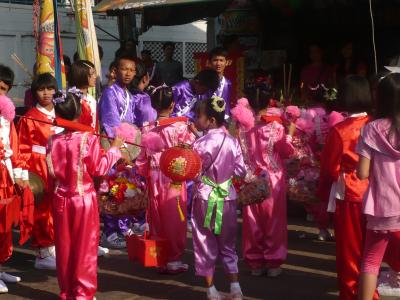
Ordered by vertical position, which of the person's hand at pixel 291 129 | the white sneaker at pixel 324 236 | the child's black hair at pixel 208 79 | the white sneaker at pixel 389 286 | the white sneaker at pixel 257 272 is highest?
the child's black hair at pixel 208 79

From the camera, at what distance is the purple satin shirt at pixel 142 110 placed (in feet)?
23.7

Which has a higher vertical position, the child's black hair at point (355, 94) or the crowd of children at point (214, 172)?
the child's black hair at point (355, 94)

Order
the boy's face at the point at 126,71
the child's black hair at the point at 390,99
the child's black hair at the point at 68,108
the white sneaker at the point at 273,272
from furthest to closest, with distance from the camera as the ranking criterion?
the boy's face at the point at 126,71
the white sneaker at the point at 273,272
the child's black hair at the point at 68,108
the child's black hair at the point at 390,99

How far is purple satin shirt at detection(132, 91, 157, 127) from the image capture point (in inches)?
284

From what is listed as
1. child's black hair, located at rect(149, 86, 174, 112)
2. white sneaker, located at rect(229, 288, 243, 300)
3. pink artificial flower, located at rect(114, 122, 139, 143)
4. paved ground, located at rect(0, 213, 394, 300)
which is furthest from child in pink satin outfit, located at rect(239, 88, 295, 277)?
pink artificial flower, located at rect(114, 122, 139, 143)

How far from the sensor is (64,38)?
1575 centimetres

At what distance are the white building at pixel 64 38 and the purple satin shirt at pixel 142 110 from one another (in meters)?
6.83

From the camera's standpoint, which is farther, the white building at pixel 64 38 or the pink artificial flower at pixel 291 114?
the white building at pixel 64 38

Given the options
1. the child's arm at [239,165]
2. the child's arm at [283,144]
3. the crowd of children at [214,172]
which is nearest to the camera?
the crowd of children at [214,172]

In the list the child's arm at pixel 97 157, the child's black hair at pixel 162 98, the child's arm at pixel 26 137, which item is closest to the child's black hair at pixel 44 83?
the child's arm at pixel 26 137

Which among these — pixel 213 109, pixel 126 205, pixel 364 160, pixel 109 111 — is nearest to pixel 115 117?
pixel 109 111

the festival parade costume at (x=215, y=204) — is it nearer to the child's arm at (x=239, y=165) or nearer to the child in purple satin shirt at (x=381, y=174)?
the child's arm at (x=239, y=165)

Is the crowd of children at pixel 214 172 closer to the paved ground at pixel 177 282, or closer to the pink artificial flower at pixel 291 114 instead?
the pink artificial flower at pixel 291 114

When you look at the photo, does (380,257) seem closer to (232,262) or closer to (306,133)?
(232,262)
